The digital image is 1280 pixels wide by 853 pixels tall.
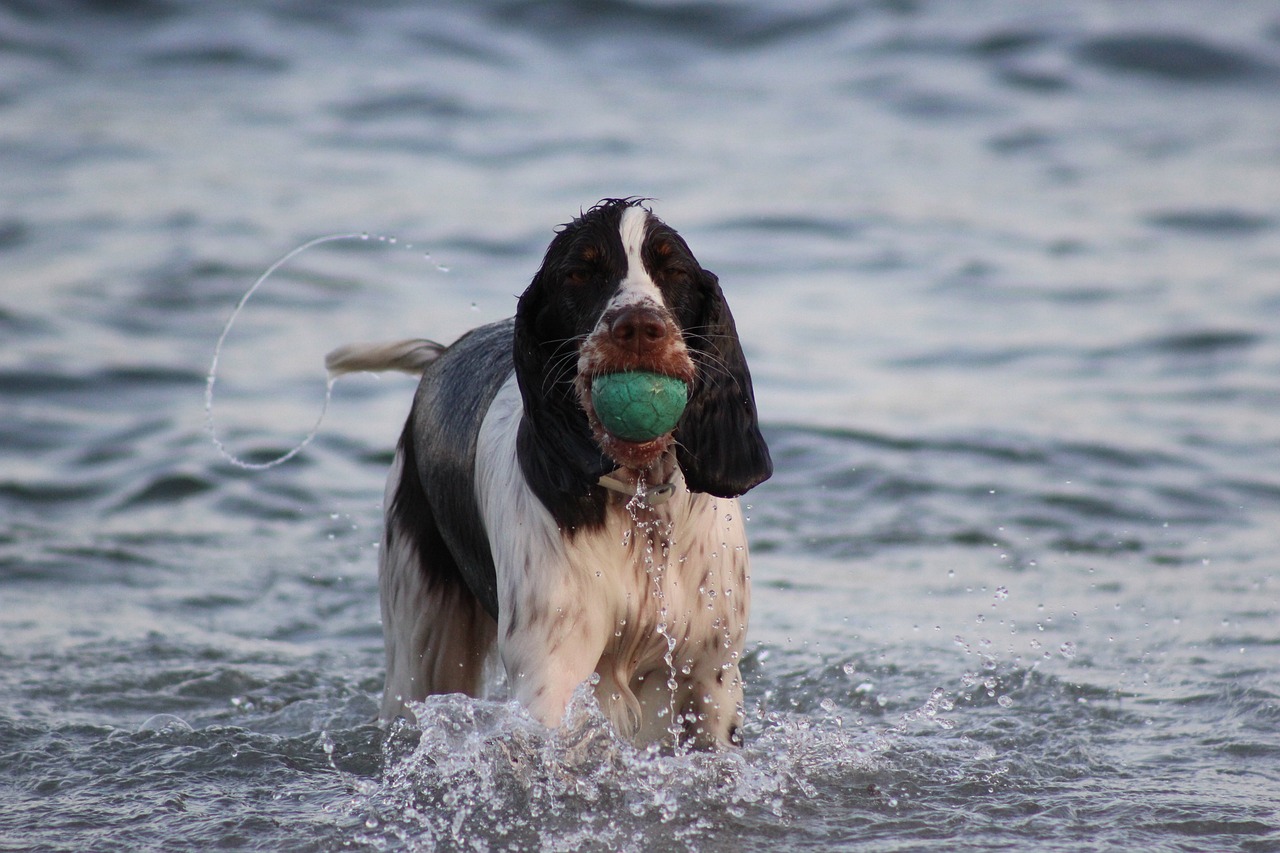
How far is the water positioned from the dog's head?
Answer: 0.69 m

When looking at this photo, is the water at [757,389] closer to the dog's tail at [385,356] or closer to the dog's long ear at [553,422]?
the dog's long ear at [553,422]

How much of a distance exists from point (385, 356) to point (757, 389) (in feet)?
14.6

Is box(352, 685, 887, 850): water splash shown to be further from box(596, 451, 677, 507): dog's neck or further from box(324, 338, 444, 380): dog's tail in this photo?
box(324, 338, 444, 380): dog's tail

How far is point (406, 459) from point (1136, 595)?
3.07 m

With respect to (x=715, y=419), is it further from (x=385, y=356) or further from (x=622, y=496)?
(x=385, y=356)

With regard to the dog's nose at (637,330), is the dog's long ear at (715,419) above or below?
below

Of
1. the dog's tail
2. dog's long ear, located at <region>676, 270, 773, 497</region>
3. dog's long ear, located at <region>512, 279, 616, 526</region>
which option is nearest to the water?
dog's long ear, located at <region>512, 279, 616, 526</region>

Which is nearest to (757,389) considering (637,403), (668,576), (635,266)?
(668,576)

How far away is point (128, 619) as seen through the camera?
21.2 ft

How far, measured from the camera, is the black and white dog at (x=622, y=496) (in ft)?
12.0

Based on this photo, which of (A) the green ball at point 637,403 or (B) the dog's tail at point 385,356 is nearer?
(A) the green ball at point 637,403

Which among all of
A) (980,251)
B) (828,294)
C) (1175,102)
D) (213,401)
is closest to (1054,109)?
(1175,102)

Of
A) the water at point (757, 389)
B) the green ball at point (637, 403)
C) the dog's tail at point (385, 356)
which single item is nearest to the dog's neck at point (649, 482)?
the green ball at point (637, 403)

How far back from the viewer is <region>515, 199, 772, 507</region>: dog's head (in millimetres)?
3590
